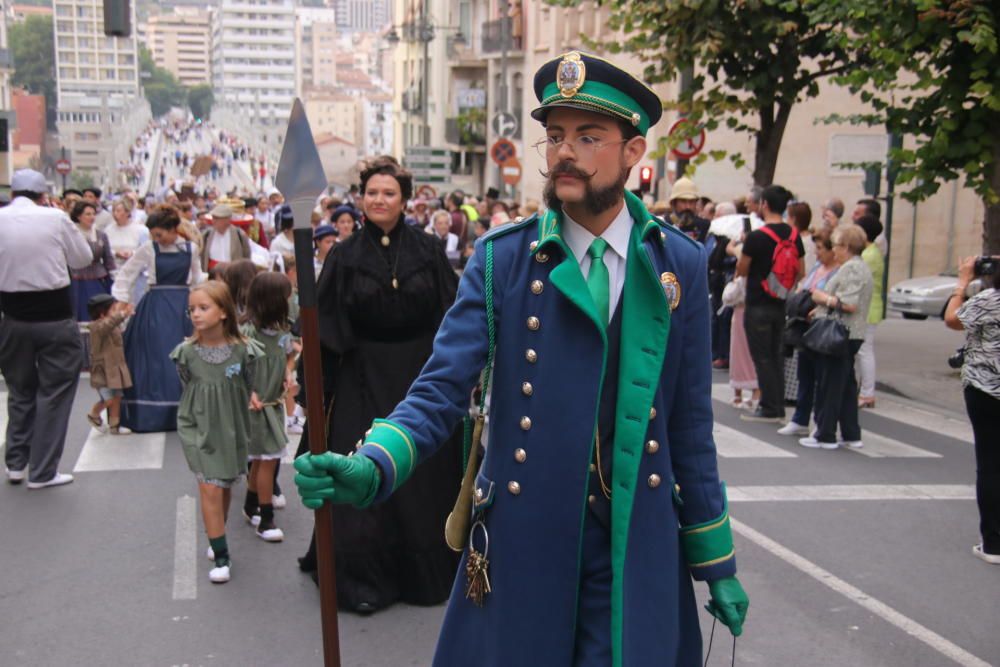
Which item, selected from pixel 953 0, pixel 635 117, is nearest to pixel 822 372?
pixel 953 0

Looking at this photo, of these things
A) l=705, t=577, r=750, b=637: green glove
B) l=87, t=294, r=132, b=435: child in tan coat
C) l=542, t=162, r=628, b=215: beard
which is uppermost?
l=542, t=162, r=628, b=215: beard

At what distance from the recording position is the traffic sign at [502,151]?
22.7m

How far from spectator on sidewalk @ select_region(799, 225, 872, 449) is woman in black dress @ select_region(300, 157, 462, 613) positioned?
4.89 m

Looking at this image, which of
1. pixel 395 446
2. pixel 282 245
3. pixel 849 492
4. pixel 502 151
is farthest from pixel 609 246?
pixel 502 151

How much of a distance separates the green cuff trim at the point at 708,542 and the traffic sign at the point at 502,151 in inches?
775

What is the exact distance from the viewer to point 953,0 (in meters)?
11.2

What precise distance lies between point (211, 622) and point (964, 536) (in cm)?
451

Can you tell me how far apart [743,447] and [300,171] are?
7.71 m

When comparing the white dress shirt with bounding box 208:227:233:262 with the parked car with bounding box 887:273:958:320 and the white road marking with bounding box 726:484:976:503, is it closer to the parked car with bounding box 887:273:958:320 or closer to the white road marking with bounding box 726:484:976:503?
the white road marking with bounding box 726:484:976:503

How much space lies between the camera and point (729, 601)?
329cm

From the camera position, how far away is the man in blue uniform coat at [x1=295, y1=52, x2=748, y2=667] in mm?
3086

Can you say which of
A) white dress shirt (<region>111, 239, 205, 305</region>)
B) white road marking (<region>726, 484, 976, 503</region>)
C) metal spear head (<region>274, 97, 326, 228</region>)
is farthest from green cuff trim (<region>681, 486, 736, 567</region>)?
white dress shirt (<region>111, 239, 205, 305</region>)

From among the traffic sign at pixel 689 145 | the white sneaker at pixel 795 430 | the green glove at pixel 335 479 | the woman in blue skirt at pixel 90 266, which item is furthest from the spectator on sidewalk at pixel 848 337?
the woman in blue skirt at pixel 90 266

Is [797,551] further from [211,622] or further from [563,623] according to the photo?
[563,623]
